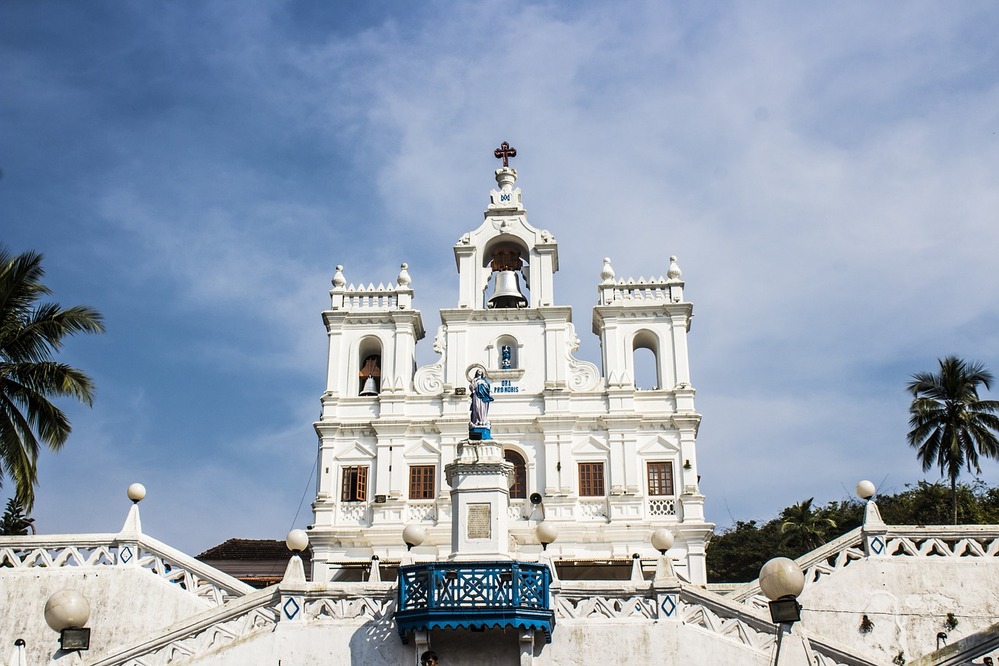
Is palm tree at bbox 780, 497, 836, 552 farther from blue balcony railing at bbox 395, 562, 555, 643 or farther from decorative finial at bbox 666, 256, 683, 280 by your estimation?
blue balcony railing at bbox 395, 562, 555, 643

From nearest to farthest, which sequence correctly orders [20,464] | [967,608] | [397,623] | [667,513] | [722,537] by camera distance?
1. [397,623]
2. [967,608]
3. [20,464]
4. [667,513]
5. [722,537]

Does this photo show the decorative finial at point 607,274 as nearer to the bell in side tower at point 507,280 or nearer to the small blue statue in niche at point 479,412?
the bell in side tower at point 507,280

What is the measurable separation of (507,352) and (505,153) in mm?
8462

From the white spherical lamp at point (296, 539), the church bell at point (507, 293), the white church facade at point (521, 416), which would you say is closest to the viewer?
the white spherical lamp at point (296, 539)

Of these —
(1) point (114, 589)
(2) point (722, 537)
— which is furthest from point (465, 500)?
(2) point (722, 537)

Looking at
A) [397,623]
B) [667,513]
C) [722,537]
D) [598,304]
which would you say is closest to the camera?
[397,623]

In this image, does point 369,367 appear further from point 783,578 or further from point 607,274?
point 783,578

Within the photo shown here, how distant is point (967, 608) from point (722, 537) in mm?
38659

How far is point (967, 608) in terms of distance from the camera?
1969 cm

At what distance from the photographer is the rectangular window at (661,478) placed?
3241cm

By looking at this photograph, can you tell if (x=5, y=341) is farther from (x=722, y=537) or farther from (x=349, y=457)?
(x=722, y=537)

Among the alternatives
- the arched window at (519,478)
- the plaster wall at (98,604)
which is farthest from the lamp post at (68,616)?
the arched window at (519,478)

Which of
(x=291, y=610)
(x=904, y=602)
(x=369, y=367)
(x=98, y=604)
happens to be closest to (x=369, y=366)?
(x=369, y=367)

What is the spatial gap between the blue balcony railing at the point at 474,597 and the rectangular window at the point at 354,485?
15.8 m
